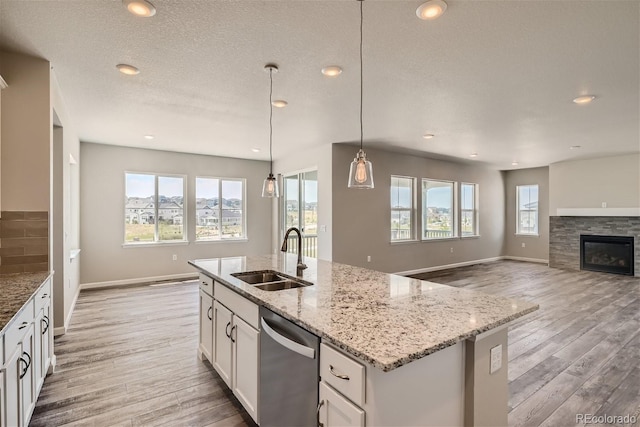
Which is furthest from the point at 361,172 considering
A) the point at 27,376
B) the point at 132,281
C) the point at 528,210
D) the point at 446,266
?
the point at 528,210

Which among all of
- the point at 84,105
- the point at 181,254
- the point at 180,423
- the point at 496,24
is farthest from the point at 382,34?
the point at 181,254

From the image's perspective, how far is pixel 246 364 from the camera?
2004 mm

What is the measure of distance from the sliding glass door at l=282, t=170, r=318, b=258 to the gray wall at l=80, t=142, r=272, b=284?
3.79 ft

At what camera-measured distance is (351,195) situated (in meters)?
5.92

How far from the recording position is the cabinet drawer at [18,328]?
5.08 feet

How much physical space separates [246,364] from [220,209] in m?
5.27

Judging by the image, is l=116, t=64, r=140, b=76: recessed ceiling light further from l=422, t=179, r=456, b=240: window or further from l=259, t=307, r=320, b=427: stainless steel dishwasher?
l=422, t=179, r=456, b=240: window

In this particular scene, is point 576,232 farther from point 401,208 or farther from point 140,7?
point 140,7

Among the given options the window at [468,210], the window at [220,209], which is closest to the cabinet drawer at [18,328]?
the window at [220,209]

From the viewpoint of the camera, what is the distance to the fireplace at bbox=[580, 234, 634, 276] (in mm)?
6770

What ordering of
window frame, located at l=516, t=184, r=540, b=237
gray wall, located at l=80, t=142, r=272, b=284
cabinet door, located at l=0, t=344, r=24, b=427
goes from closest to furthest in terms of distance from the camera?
cabinet door, located at l=0, t=344, r=24, b=427, gray wall, located at l=80, t=142, r=272, b=284, window frame, located at l=516, t=184, r=540, b=237

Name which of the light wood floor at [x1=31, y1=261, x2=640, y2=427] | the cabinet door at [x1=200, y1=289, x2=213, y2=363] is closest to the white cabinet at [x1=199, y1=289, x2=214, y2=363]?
the cabinet door at [x1=200, y1=289, x2=213, y2=363]

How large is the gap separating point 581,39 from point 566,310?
145 inches

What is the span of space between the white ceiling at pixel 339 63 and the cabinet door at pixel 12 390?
1.96 metres
